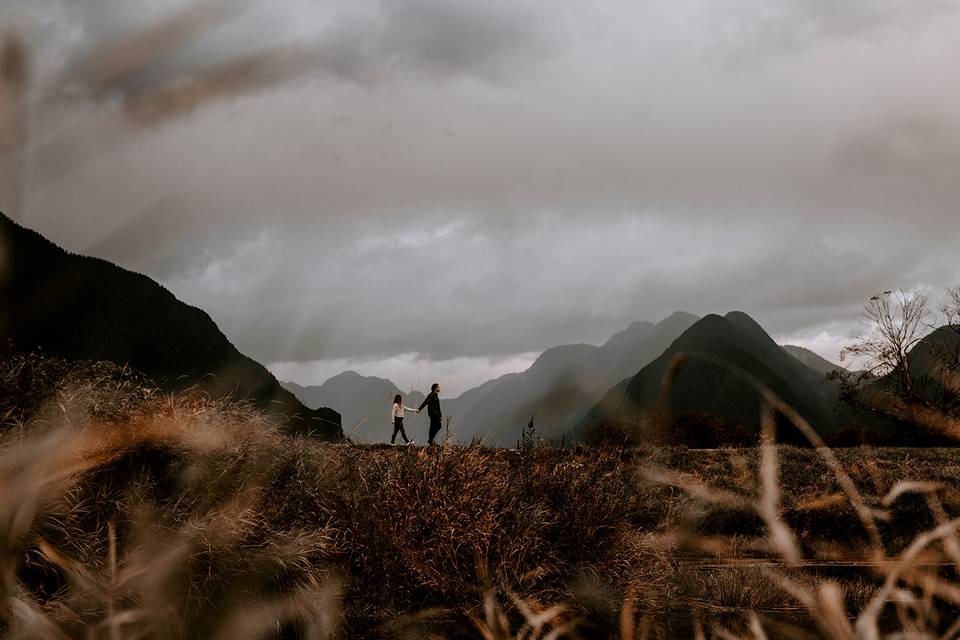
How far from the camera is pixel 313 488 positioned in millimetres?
8492

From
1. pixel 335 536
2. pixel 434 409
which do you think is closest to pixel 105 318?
pixel 434 409

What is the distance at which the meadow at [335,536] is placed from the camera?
6078 mm

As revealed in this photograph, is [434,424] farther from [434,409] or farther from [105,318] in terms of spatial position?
[105,318]

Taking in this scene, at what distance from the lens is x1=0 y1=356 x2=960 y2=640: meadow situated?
6078 mm

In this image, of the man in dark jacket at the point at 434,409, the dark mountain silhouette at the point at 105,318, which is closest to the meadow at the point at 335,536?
the man in dark jacket at the point at 434,409

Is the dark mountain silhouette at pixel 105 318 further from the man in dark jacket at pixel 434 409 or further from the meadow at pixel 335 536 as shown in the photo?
the meadow at pixel 335 536

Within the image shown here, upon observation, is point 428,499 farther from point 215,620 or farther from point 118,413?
point 118,413

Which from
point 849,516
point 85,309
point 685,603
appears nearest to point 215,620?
point 685,603

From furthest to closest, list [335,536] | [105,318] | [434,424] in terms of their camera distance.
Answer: [105,318] < [434,424] < [335,536]

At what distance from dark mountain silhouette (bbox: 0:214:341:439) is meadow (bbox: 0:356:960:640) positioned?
69.3 metres

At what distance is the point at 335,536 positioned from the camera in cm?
813

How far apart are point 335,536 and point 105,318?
10076 centimetres

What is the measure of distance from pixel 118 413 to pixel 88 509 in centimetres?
148

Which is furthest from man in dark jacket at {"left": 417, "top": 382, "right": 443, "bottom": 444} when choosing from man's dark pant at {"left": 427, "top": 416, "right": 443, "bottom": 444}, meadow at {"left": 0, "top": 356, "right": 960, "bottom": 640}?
meadow at {"left": 0, "top": 356, "right": 960, "bottom": 640}
